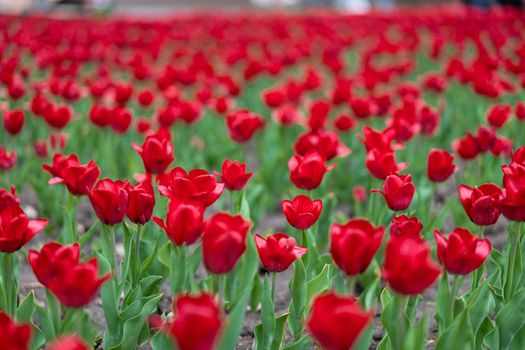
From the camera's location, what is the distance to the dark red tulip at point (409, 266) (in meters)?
1.25

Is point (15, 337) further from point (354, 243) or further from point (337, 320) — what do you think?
point (354, 243)

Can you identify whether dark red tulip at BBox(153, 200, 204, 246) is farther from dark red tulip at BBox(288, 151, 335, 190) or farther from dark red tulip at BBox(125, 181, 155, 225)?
dark red tulip at BBox(288, 151, 335, 190)

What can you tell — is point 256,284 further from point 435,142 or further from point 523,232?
point 435,142

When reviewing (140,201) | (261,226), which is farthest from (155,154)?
(261,226)

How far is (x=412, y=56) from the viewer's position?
6766 mm

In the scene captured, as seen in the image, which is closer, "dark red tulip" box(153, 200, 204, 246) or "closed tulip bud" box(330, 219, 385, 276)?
"closed tulip bud" box(330, 219, 385, 276)

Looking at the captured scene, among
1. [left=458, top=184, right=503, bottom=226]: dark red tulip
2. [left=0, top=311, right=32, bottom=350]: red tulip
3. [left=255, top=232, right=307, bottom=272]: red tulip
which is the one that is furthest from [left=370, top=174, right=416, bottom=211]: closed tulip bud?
[left=0, top=311, right=32, bottom=350]: red tulip

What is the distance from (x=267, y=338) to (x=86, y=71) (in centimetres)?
506

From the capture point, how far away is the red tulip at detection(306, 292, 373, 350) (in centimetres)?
112

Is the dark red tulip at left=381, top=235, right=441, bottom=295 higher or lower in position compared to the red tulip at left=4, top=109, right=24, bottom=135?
higher

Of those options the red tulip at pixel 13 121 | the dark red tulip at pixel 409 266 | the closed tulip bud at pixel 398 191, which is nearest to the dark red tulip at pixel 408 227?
the closed tulip bud at pixel 398 191

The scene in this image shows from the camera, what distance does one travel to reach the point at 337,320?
1.12 metres

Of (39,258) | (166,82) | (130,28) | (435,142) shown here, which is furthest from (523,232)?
(130,28)

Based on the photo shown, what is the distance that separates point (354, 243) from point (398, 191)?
1.70 feet
